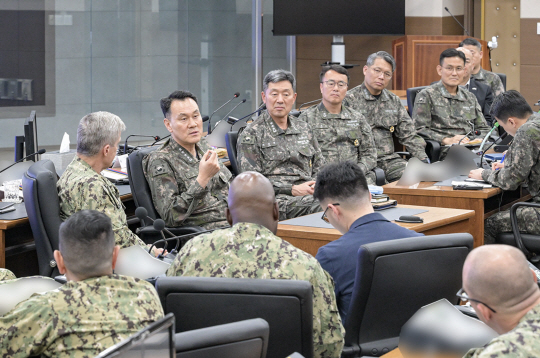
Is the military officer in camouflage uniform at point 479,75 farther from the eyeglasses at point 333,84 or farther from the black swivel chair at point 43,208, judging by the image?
the black swivel chair at point 43,208

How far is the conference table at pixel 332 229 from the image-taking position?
111 inches

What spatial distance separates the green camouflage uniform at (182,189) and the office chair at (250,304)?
150cm

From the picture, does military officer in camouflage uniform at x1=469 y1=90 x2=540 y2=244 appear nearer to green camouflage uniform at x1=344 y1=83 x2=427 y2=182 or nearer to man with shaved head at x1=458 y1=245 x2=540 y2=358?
green camouflage uniform at x1=344 y1=83 x2=427 y2=182

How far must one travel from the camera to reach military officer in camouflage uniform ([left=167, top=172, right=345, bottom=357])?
1.78 m

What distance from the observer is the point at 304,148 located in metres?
3.98

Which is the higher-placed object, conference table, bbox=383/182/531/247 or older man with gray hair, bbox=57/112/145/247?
older man with gray hair, bbox=57/112/145/247

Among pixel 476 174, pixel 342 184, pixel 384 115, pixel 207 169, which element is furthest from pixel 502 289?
pixel 384 115

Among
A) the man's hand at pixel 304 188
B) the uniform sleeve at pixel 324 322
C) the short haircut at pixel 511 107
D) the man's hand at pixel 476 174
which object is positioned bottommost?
the uniform sleeve at pixel 324 322

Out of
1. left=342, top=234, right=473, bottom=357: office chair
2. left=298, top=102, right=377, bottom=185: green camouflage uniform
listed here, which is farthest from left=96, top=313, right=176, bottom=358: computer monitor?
left=298, top=102, right=377, bottom=185: green camouflage uniform

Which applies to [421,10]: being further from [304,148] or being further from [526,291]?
[526,291]

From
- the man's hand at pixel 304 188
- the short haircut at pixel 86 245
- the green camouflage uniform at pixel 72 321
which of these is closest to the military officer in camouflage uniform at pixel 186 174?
the man's hand at pixel 304 188

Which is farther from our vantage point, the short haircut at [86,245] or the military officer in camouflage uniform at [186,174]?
the military officer in camouflage uniform at [186,174]

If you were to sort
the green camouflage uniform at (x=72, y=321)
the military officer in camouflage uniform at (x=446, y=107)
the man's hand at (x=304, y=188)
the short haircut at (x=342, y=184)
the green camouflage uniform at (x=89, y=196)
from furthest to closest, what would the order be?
the military officer in camouflage uniform at (x=446, y=107) → the man's hand at (x=304, y=188) → the green camouflage uniform at (x=89, y=196) → the short haircut at (x=342, y=184) → the green camouflage uniform at (x=72, y=321)

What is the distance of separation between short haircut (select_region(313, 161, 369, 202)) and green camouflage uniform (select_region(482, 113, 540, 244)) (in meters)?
1.51
